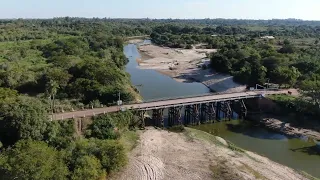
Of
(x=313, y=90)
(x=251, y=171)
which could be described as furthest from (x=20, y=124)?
(x=313, y=90)

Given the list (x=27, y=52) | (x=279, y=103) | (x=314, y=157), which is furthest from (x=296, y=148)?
(x=27, y=52)

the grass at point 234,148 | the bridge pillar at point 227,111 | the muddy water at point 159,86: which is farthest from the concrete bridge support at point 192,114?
the muddy water at point 159,86

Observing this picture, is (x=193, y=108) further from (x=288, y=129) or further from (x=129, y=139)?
(x=129, y=139)

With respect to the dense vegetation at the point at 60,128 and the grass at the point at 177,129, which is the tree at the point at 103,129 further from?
the grass at the point at 177,129

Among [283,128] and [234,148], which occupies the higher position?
[283,128]

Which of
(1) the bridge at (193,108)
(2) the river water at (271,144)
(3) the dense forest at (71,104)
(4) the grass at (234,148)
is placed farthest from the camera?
(1) the bridge at (193,108)

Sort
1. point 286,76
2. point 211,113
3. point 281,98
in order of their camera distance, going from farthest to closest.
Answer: point 286,76 → point 281,98 → point 211,113

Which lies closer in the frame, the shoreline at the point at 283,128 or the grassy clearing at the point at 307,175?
the grassy clearing at the point at 307,175
